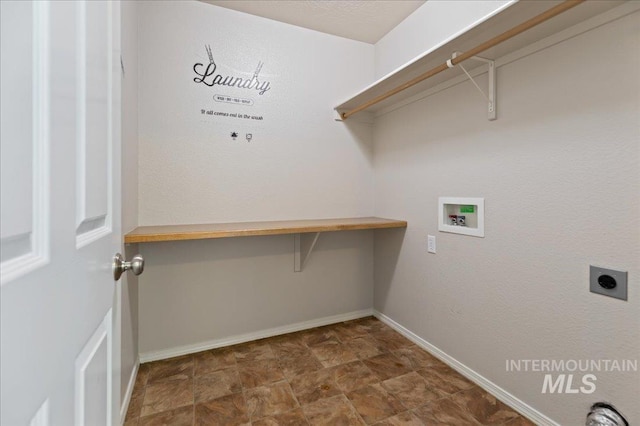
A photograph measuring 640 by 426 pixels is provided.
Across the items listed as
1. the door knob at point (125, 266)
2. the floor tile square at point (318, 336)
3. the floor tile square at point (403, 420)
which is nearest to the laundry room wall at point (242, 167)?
the floor tile square at point (318, 336)

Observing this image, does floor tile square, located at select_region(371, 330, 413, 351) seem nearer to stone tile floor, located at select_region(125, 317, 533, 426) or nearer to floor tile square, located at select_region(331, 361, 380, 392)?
stone tile floor, located at select_region(125, 317, 533, 426)

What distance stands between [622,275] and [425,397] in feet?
3.70

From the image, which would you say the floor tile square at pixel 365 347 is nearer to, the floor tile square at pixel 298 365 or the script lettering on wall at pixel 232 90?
the floor tile square at pixel 298 365

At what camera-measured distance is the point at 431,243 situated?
6.93 ft

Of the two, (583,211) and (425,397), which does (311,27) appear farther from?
(425,397)

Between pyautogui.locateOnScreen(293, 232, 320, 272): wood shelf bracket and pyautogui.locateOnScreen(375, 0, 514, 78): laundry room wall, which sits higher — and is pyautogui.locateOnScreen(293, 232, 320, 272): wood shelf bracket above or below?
below

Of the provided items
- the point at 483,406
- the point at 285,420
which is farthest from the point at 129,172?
the point at 483,406

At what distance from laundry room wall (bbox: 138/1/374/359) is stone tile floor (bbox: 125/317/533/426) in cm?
29

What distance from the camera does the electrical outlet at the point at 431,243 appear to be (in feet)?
6.85

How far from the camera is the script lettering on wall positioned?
2.13 meters

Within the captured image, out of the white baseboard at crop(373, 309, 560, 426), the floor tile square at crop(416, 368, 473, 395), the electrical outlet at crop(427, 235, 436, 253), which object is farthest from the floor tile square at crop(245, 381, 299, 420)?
the electrical outlet at crop(427, 235, 436, 253)

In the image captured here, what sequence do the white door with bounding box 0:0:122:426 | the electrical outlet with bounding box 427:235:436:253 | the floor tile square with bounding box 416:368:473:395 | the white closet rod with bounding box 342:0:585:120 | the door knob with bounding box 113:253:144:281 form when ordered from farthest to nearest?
the electrical outlet with bounding box 427:235:436:253 < the floor tile square with bounding box 416:368:473:395 < the white closet rod with bounding box 342:0:585:120 < the door knob with bounding box 113:253:144:281 < the white door with bounding box 0:0:122:426

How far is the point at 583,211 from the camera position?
1.29 metres

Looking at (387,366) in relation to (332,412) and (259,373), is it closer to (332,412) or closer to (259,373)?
(332,412)
